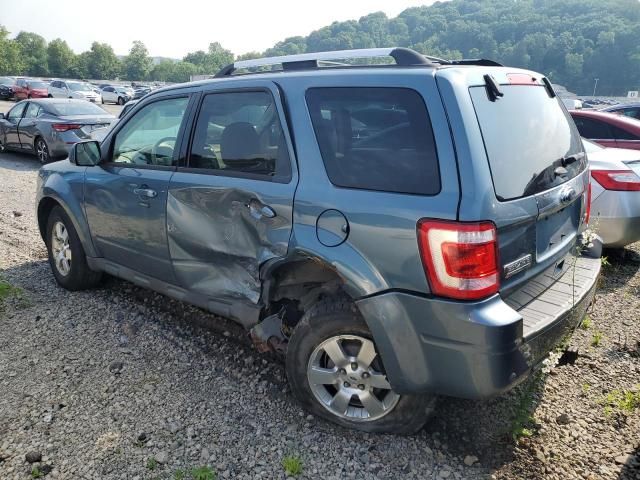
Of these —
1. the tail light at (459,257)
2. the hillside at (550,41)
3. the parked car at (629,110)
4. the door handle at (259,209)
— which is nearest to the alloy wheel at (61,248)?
the door handle at (259,209)

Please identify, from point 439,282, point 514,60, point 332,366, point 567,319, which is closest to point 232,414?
point 332,366

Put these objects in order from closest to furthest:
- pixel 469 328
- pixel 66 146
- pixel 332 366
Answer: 1. pixel 469 328
2. pixel 332 366
3. pixel 66 146

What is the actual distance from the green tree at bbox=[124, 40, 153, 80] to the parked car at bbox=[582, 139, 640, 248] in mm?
125325

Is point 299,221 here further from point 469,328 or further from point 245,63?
point 245,63

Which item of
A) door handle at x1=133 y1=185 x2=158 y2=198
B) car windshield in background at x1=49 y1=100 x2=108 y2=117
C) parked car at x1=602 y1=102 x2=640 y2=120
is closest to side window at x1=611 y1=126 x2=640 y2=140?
parked car at x1=602 y1=102 x2=640 y2=120

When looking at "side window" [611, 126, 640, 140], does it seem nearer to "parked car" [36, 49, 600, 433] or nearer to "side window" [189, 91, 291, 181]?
"parked car" [36, 49, 600, 433]

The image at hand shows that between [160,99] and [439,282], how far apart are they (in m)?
2.52

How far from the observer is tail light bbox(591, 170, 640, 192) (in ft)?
16.2

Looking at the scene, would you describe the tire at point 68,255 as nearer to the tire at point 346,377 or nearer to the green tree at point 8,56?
the tire at point 346,377

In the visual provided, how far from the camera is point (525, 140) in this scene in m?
2.52

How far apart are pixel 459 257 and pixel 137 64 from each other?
→ 130729 millimetres

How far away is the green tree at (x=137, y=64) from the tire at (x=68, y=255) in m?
124

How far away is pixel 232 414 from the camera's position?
9.63 feet

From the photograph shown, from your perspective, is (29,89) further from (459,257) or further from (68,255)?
(459,257)
